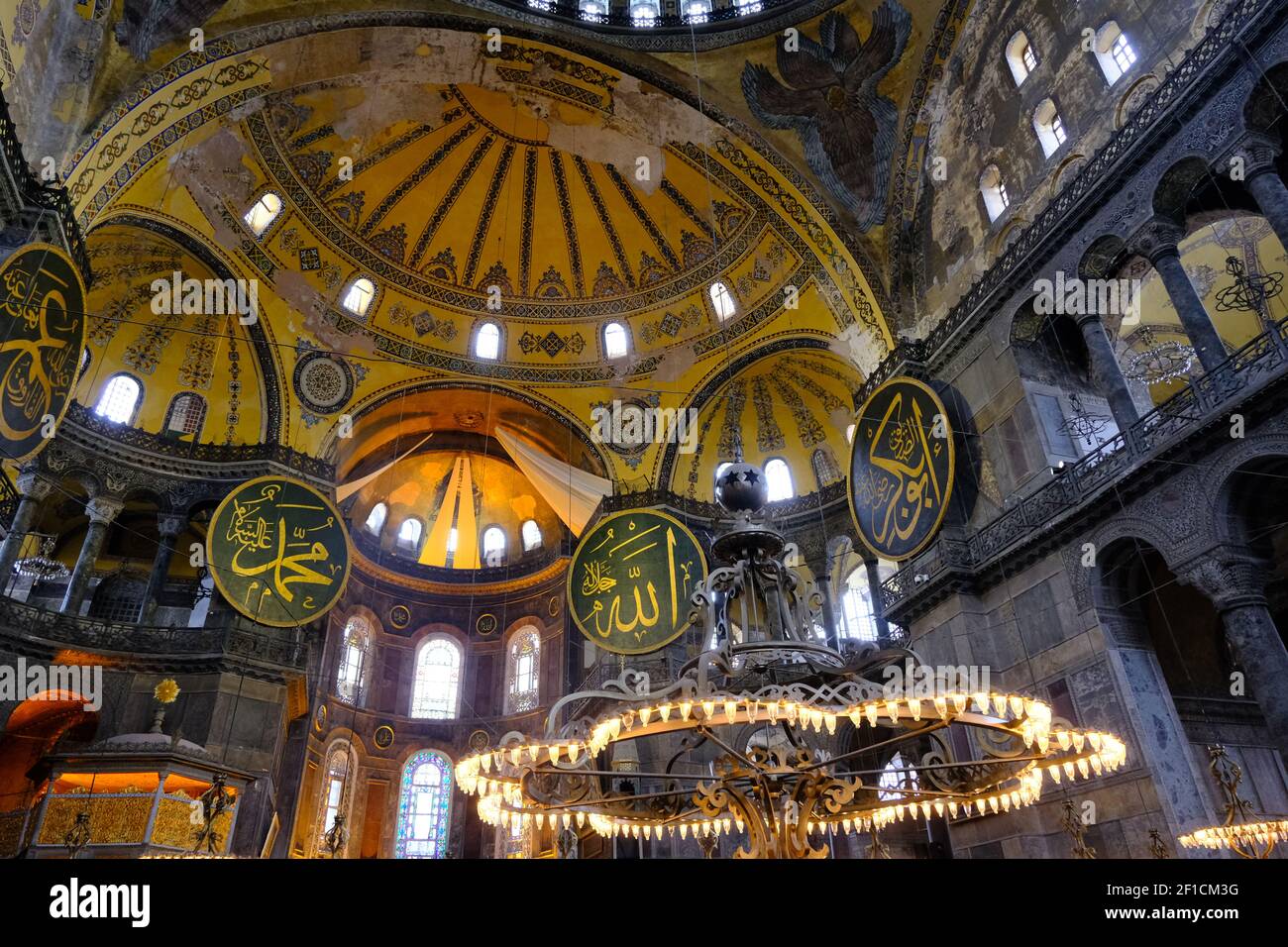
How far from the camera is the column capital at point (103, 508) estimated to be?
1283cm

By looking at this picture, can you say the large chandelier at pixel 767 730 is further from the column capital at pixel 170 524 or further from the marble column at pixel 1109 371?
the column capital at pixel 170 524

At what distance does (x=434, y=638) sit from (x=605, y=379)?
7.74m

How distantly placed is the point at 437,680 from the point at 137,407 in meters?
8.75

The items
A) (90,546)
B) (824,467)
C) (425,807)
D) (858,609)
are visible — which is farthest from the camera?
(425,807)

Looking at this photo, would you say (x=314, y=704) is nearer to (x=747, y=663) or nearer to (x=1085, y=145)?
(x=747, y=663)

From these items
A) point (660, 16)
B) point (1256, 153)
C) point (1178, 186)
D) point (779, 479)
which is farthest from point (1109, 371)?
point (660, 16)

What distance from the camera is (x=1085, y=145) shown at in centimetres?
988

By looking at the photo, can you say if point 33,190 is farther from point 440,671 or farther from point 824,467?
point 824,467

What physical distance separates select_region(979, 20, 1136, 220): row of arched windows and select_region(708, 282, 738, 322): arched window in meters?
5.48

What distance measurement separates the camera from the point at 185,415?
1427 cm

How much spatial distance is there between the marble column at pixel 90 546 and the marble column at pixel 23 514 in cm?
68

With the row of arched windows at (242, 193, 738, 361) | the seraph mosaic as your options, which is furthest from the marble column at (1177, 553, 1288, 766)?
the row of arched windows at (242, 193, 738, 361)

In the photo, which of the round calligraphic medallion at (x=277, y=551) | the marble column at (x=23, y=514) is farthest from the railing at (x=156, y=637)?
the round calligraphic medallion at (x=277, y=551)

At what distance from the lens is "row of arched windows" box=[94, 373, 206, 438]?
1362 cm
